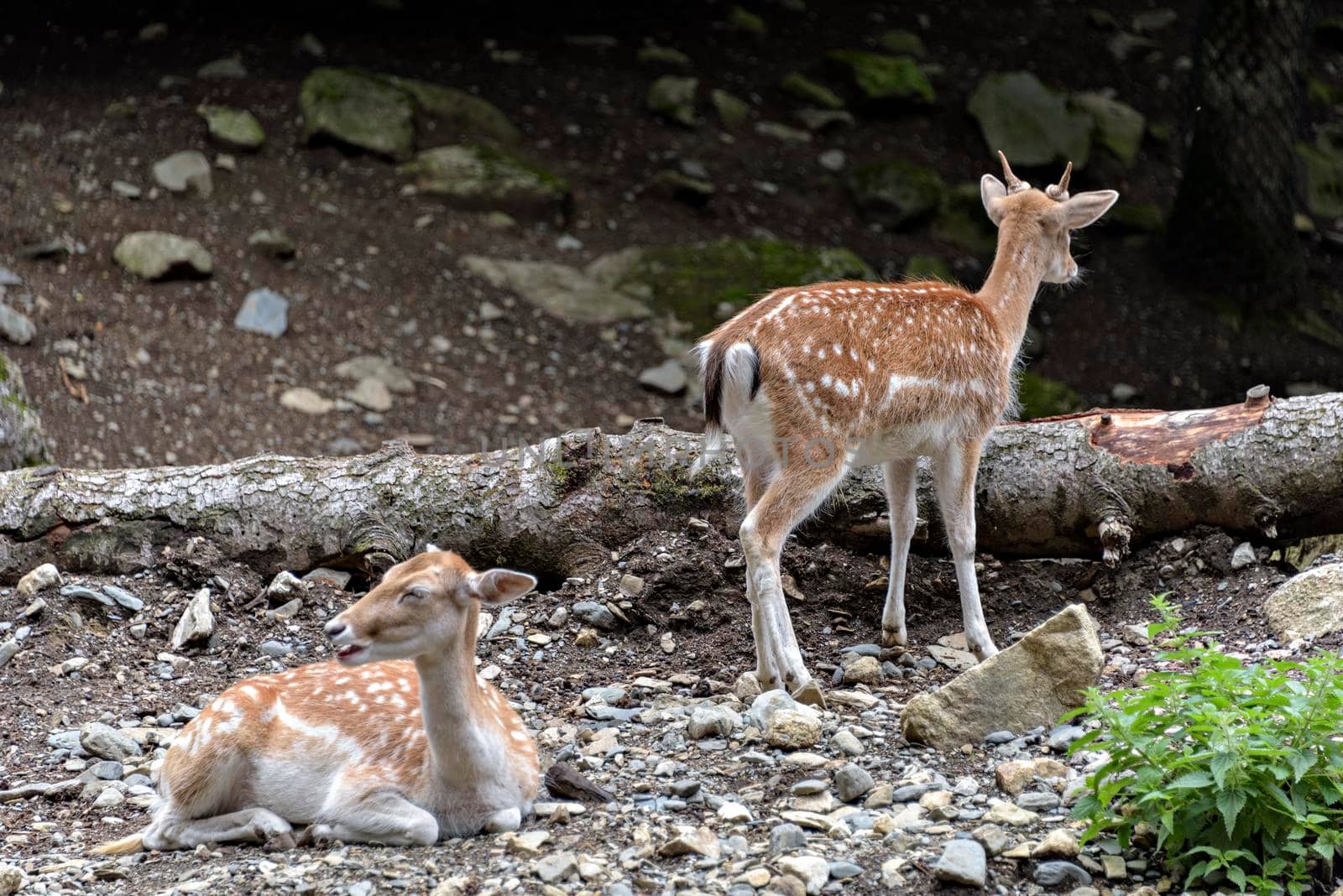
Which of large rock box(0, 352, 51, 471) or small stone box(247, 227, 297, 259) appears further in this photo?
small stone box(247, 227, 297, 259)

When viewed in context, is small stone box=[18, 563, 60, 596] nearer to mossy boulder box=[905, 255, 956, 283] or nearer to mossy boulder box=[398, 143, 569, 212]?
mossy boulder box=[398, 143, 569, 212]

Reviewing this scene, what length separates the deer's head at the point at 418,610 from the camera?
4.43 meters

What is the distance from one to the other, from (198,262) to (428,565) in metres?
7.87

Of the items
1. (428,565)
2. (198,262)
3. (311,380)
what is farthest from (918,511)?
(198,262)

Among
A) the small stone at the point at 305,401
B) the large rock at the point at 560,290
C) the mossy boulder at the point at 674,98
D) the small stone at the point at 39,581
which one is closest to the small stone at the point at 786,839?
the small stone at the point at 39,581

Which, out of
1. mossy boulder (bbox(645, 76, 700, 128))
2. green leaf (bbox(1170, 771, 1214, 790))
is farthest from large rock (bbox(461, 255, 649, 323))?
green leaf (bbox(1170, 771, 1214, 790))

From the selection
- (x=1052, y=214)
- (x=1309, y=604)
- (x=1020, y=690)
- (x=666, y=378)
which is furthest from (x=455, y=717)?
(x=666, y=378)

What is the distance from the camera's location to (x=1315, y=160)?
15.7m

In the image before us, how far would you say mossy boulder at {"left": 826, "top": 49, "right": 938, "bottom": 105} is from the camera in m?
15.5

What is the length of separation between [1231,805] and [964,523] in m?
2.66

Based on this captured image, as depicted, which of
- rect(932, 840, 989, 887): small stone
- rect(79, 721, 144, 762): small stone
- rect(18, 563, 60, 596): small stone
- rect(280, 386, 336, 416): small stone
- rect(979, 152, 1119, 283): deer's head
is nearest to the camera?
rect(932, 840, 989, 887): small stone

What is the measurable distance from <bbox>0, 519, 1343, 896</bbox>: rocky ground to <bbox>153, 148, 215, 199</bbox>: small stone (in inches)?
247

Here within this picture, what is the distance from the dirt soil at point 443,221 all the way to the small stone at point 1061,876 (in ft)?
24.1

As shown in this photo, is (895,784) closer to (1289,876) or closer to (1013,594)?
(1289,876)
